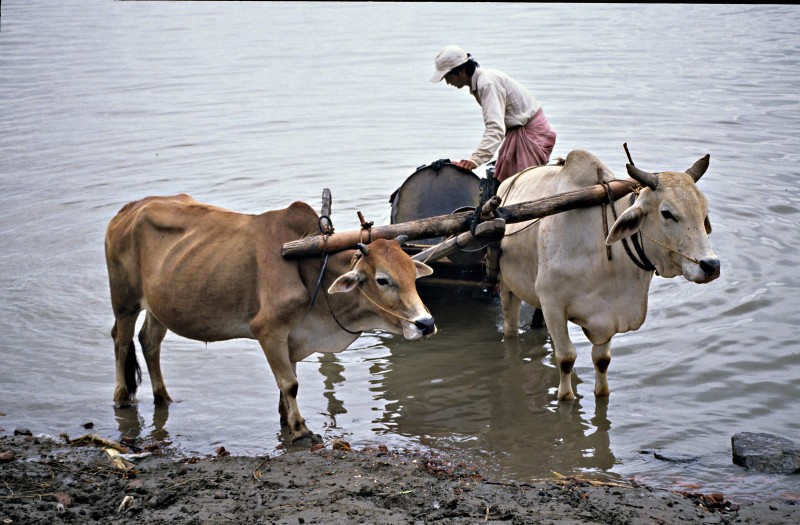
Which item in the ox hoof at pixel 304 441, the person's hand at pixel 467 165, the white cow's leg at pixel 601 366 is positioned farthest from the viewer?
the person's hand at pixel 467 165

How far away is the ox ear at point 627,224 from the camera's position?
565 cm

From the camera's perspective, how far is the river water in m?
6.44

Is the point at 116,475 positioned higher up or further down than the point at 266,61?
further down

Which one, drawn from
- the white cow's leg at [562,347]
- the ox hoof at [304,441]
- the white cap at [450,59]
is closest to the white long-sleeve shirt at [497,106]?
the white cap at [450,59]

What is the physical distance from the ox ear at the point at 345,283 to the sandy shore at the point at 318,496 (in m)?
0.94

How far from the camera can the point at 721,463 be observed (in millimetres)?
5723

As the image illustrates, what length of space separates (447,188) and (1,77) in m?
15.3

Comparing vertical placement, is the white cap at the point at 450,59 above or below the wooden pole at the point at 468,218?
above

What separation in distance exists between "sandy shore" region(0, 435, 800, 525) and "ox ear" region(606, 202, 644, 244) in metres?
1.40

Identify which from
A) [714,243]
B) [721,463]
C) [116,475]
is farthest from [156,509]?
[714,243]

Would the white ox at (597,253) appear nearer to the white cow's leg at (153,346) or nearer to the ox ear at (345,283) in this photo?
the ox ear at (345,283)

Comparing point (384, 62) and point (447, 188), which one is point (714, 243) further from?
point (384, 62)

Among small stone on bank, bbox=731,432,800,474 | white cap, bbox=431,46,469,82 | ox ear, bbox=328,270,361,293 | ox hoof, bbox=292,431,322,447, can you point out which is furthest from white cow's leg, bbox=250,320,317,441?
white cap, bbox=431,46,469,82

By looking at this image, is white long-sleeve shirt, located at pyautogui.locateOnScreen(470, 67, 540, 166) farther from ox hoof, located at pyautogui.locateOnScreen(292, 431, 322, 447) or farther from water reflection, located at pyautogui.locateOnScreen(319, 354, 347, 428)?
ox hoof, located at pyautogui.locateOnScreen(292, 431, 322, 447)
